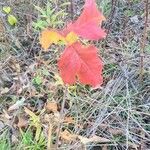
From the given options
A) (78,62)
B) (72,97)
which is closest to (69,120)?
(72,97)

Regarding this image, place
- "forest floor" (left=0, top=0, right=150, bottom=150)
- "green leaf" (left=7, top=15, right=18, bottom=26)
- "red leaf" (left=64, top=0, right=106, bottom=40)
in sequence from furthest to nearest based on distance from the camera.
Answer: "green leaf" (left=7, top=15, right=18, bottom=26), "forest floor" (left=0, top=0, right=150, bottom=150), "red leaf" (left=64, top=0, right=106, bottom=40)

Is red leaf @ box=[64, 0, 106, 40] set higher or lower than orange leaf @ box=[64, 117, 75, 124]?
higher

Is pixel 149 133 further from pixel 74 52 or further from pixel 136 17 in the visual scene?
pixel 136 17

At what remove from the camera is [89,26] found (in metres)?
1.17

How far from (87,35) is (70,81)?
6.4 inches

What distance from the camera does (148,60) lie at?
2072 millimetres

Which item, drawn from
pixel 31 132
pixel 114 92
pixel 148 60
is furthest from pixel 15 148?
pixel 148 60

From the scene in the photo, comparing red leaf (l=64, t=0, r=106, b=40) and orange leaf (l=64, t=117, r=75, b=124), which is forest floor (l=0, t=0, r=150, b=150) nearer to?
orange leaf (l=64, t=117, r=75, b=124)

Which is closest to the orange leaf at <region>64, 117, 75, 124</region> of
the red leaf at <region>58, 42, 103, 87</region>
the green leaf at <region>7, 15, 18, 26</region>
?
the red leaf at <region>58, 42, 103, 87</region>

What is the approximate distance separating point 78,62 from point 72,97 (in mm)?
773

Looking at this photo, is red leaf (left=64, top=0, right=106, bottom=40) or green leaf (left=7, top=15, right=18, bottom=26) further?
green leaf (left=7, top=15, right=18, bottom=26)

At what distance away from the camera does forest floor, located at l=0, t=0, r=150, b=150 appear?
68.4 inches

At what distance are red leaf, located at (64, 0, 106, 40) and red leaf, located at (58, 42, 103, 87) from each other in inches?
1.7

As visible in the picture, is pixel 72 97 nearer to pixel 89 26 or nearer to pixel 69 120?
pixel 69 120
